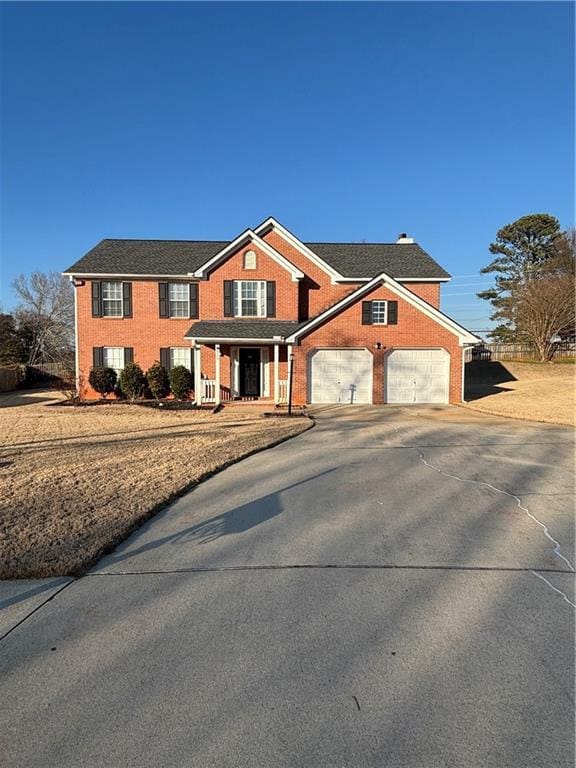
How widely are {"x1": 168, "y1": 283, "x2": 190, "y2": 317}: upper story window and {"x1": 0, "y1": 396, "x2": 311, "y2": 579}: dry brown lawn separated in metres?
7.33

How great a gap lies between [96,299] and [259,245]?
7.52m

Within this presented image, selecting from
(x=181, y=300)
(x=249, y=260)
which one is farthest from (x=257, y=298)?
(x=181, y=300)

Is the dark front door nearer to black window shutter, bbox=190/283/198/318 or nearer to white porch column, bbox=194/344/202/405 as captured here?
white porch column, bbox=194/344/202/405

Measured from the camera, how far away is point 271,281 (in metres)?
21.3

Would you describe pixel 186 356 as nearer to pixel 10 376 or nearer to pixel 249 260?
pixel 249 260

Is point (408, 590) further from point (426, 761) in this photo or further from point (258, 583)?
point (426, 761)

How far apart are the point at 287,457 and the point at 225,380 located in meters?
12.4

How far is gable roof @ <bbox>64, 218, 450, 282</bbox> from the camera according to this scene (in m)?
21.5

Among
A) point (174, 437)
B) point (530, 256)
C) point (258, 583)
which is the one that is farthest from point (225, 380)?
point (530, 256)

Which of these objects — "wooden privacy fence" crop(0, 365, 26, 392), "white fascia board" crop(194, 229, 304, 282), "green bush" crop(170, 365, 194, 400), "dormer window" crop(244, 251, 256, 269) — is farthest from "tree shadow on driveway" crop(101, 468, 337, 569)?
"wooden privacy fence" crop(0, 365, 26, 392)

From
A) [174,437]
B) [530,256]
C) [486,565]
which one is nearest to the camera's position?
[486,565]

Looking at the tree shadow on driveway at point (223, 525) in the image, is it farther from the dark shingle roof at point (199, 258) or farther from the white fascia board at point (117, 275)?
the dark shingle roof at point (199, 258)

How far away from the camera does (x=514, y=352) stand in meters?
36.0

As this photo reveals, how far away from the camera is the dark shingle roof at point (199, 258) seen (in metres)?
21.9
